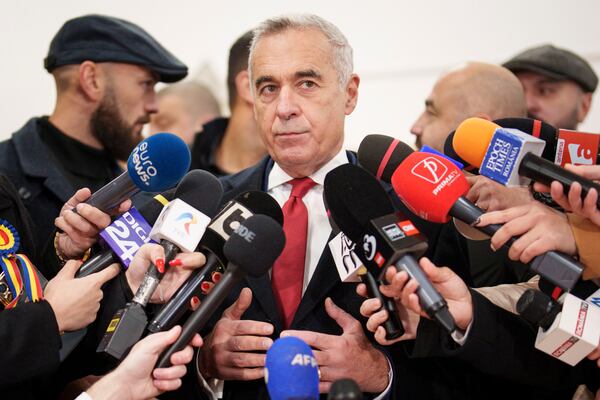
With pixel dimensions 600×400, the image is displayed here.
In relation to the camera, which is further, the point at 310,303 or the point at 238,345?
the point at 310,303

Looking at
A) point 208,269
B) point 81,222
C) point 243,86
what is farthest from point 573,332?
point 243,86

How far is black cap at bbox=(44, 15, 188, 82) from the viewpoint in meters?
3.15

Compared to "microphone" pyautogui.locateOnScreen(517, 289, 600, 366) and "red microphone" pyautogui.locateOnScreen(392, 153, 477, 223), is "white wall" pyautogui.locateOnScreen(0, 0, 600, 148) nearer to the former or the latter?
"red microphone" pyautogui.locateOnScreen(392, 153, 477, 223)

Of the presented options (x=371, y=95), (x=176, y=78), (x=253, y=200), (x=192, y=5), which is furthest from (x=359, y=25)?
(x=253, y=200)

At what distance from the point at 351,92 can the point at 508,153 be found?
91cm

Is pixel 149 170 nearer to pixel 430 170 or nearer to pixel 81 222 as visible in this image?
pixel 81 222

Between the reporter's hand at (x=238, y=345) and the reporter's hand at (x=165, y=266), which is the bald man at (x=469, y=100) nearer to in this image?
the reporter's hand at (x=238, y=345)

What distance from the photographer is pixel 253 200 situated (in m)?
1.75

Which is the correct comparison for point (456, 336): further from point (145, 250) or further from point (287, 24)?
point (287, 24)

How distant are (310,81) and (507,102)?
2.95 ft

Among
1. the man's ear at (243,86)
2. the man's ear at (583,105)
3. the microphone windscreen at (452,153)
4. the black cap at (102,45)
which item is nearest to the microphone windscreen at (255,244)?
the microphone windscreen at (452,153)

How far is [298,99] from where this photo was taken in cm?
215

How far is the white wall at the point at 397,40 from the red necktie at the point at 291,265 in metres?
2.21

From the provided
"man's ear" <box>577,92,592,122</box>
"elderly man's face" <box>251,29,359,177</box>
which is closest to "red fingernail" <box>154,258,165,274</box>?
"elderly man's face" <box>251,29,359,177</box>
